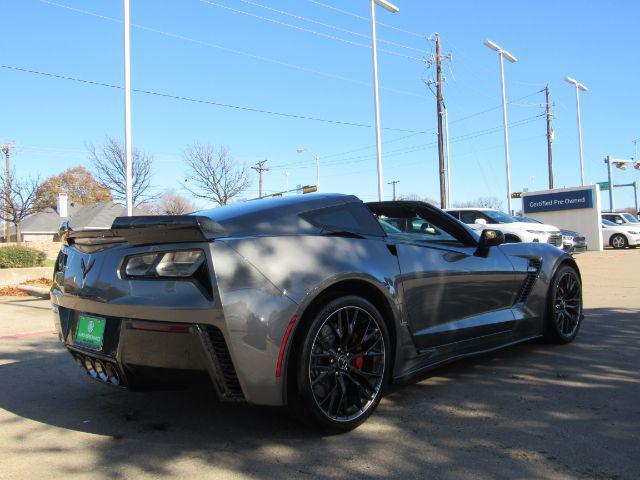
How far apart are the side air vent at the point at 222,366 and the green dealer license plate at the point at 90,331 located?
2.30 ft

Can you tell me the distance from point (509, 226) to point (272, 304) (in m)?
15.2

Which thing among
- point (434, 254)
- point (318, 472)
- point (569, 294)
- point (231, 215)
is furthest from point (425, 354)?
point (569, 294)

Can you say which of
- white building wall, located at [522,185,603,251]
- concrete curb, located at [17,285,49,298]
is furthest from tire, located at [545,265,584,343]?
white building wall, located at [522,185,603,251]

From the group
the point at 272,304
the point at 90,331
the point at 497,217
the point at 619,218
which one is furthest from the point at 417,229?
the point at 619,218

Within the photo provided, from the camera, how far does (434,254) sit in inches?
154

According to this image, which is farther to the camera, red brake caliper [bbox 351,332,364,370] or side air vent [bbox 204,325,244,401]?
red brake caliper [bbox 351,332,364,370]

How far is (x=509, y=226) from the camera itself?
16.7 m

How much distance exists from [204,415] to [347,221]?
1.55 meters

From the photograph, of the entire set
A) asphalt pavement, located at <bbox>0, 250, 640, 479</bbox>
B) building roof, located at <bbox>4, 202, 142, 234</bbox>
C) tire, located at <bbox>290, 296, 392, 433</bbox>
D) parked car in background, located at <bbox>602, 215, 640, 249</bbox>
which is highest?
building roof, located at <bbox>4, 202, 142, 234</bbox>

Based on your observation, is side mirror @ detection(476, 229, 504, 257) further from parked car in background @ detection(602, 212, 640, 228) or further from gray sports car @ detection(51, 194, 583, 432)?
parked car in background @ detection(602, 212, 640, 228)

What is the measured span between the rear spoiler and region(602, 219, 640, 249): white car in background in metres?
25.1

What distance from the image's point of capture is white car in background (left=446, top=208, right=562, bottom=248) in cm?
1628

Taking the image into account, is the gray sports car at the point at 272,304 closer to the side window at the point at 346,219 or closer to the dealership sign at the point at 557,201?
the side window at the point at 346,219

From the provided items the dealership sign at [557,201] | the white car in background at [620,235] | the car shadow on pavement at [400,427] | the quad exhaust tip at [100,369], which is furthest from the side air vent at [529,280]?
the white car in background at [620,235]
